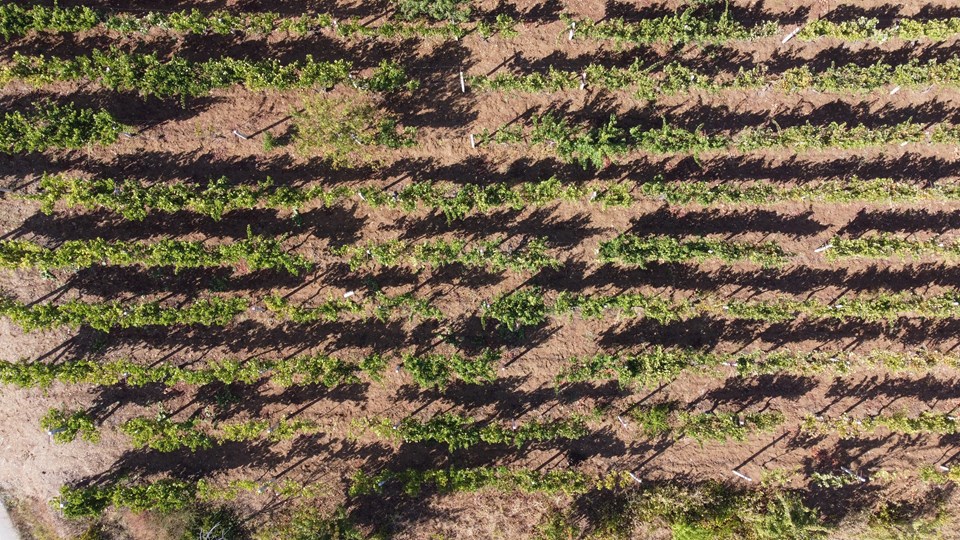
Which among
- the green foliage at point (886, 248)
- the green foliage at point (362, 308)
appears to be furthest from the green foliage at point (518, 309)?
the green foliage at point (886, 248)

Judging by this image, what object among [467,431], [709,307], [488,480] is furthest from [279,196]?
[709,307]

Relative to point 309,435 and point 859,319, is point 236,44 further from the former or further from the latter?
point 859,319

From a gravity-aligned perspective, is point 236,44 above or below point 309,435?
above

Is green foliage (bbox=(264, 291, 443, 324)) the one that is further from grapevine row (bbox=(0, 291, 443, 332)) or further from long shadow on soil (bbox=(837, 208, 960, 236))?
long shadow on soil (bbox=(837, 208, 960, 236))

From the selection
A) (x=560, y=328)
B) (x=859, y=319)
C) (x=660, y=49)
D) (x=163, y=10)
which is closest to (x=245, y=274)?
(x=163, y=10)

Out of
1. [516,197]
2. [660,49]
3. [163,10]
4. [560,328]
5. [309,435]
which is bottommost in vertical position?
[309,435]

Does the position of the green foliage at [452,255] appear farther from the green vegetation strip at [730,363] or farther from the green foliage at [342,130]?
the green vegetation strip at [730,363]
